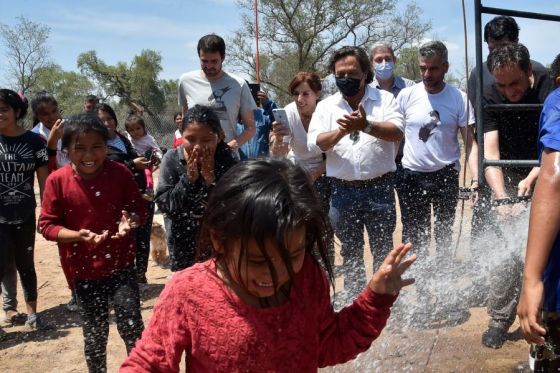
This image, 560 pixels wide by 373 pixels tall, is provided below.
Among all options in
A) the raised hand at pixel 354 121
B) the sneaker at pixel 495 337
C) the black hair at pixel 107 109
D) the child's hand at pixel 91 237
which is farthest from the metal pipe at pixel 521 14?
the black hair at pixel 107 109

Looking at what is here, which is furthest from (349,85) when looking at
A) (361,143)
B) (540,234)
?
(540,234)

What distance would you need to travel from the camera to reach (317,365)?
1.64 meters

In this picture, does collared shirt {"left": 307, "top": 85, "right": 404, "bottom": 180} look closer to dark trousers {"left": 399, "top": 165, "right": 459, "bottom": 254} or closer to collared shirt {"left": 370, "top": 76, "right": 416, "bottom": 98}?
dark trousers {"left": 399, "top": 165, "right": 459, "bottom": 254}

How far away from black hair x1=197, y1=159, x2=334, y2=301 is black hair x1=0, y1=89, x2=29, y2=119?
3333 mm

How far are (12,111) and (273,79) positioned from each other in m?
30.6

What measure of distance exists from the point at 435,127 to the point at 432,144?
0.14 m

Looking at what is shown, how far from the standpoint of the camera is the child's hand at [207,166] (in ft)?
9.96

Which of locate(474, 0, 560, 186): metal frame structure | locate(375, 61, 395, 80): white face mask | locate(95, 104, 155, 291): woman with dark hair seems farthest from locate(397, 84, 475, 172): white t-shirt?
locate(95, 104, 155, 291): woman with dark hair

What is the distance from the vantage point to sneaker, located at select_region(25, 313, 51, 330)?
4.63 metres

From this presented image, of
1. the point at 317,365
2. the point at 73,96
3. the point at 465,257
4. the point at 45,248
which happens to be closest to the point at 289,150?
the point at 465,257

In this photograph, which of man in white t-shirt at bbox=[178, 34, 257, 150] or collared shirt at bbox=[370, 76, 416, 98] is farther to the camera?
collared shirt at bbox=[370, 76, 416, 98]

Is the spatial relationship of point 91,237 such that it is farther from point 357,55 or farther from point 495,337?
point 495,337

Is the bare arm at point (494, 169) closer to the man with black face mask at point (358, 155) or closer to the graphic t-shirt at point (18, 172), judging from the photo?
the man with black face mask at point (358, 155)

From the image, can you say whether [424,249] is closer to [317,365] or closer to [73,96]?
[317,365]
